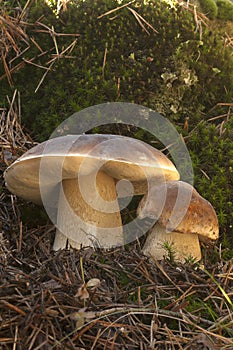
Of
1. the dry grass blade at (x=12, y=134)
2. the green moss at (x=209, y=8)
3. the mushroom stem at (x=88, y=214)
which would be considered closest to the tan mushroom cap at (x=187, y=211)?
the mushroom stem at (x=88, y=214)

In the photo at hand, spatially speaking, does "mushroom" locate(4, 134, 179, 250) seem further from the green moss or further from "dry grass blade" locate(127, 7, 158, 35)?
the green moss

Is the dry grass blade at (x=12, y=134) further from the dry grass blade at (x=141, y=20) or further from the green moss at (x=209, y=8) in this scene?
the green moss at (x=209, y=8)

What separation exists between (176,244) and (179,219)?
0.54 feet

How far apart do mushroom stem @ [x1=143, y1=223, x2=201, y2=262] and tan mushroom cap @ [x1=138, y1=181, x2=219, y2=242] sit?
6 centimetres

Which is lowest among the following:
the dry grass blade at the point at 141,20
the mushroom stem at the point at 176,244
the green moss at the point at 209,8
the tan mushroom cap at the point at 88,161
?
the mushroom stem at the point at 176,244

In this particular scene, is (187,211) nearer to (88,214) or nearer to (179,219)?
(179,219)

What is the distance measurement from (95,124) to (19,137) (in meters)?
0.52

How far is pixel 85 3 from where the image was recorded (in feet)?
10.1

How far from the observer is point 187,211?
6.82 feet

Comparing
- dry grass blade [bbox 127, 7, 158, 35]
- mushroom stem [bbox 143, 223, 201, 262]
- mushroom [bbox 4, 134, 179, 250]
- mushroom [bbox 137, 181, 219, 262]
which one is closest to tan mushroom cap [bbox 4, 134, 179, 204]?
mushroom [bbox 4, 134, 179, 250]

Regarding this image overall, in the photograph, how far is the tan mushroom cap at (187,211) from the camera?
2.08 meters

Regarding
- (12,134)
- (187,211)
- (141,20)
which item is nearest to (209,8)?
(141,20)

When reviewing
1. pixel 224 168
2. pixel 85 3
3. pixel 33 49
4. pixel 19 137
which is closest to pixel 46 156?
pixel 19 137

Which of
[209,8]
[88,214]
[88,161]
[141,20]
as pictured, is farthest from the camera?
[209,8]
